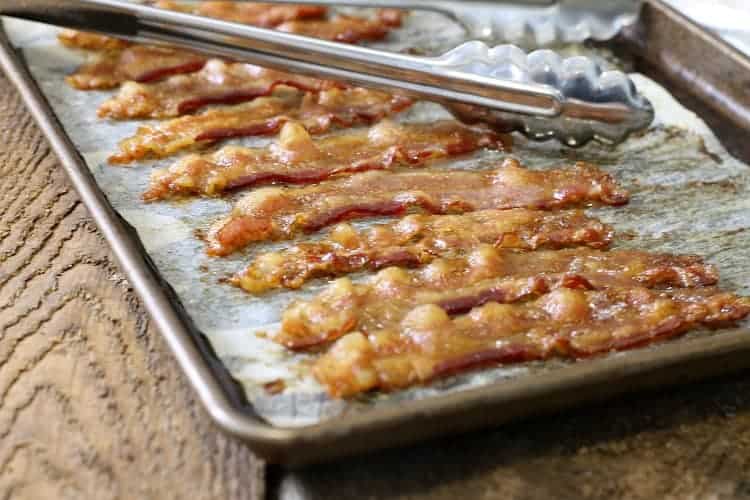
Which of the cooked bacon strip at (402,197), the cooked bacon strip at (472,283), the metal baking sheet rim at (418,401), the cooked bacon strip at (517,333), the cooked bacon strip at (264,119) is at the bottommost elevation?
the cooked bacon strip at (264,119)

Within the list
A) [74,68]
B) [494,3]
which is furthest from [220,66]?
[494,3]

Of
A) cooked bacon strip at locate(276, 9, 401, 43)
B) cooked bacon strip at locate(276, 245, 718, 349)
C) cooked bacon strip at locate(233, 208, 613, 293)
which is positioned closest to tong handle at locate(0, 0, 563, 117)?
cooked bacon strip at locate(233, 208, 613, 293)

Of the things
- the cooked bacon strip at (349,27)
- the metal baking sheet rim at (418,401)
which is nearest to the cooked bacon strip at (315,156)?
the metal baking sheet rim at (418,401)

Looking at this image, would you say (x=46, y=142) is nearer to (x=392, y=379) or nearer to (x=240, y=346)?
(x=240, y=346)

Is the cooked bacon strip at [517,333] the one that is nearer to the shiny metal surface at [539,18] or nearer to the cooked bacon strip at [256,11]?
the shiny metal surface at [539,18]

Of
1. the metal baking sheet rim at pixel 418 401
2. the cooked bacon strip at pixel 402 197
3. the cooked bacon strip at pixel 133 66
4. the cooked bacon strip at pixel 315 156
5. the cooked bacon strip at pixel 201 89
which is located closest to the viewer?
the metal baking sheet rim at pixel 418 401

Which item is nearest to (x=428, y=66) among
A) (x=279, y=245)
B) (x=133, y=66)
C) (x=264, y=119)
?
(x=264, y=119)

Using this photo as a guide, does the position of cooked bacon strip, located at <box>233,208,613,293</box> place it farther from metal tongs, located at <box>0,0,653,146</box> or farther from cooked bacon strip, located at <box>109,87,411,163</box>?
cooked bacon strip, located at <box>109,87,411,163</box>
